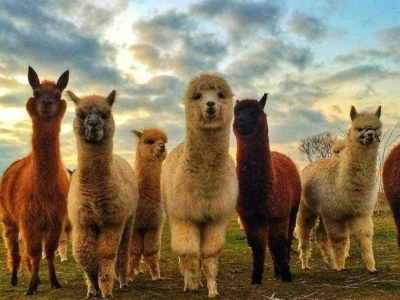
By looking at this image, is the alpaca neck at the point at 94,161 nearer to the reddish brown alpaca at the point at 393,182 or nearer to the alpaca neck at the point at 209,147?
the alpaca neck at the point at 209,147

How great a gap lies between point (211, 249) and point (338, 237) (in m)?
3.02

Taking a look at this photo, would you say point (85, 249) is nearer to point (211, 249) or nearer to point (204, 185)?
point (211, 249)

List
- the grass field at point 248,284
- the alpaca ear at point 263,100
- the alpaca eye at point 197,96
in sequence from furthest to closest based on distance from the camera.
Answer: the alpaca ear at point 263,100 < the grass field at point 248,284 < the alpaca eye at point 197,96

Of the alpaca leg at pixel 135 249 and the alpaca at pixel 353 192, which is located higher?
the alpaca at pixel 353 192

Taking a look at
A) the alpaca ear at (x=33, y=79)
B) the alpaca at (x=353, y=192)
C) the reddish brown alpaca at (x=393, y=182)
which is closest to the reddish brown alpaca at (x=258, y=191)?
the alpaca at (x=353, y=192)

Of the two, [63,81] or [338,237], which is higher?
[63,81]

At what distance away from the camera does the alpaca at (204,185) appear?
20.5ft

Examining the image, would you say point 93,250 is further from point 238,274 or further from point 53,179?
point 238,274

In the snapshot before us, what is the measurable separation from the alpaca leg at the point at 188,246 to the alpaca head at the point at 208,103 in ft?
3.94

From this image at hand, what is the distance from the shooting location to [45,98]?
24.2 feet

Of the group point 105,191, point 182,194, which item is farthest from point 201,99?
point 105,191

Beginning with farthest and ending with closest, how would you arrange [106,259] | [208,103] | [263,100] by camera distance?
[263,100], [106,259], [208,103]

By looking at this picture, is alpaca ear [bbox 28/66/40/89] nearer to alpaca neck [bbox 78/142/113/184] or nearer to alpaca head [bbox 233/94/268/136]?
alpaca neck [bbox 78/142/113/184]

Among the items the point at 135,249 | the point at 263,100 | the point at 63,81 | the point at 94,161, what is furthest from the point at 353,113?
the point at 63,81
